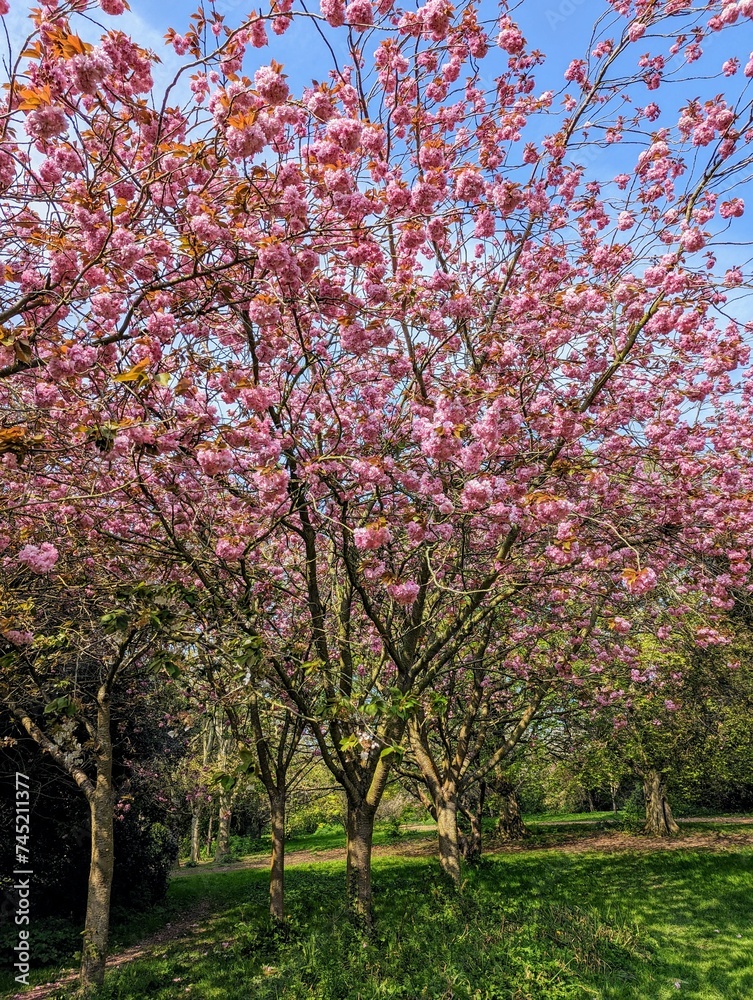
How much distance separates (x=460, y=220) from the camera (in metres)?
5.16

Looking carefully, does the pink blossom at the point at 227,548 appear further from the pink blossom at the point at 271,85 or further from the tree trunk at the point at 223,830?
the tree trunk at the point at 223,830

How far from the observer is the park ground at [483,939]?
434cm

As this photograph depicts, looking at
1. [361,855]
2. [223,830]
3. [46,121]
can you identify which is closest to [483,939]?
[361,855]

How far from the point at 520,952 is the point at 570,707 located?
228 inches

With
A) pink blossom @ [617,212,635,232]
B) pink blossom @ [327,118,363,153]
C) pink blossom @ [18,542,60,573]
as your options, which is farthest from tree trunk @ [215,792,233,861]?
pink blossom @ [327,118,363,153]

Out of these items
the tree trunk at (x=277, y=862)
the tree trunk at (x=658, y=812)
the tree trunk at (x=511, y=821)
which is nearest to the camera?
the tree trunk at (x=277, y=862)

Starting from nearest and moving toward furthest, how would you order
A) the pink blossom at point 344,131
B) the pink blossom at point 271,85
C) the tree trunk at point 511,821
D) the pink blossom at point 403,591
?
the pink blossom at point 271,85 → the pink blossom at point 344,131 → the pink blossom at point 403,591 → the tree trunk at point 511,821

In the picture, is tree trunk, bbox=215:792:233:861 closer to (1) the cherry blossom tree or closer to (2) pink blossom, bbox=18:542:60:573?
(1) the cherry blossom tree

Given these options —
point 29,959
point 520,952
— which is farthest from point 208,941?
point 520,952

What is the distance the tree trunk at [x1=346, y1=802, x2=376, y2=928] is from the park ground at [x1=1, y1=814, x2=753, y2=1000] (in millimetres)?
332

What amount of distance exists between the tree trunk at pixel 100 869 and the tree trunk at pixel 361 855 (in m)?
2.43

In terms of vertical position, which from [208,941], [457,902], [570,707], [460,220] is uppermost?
[460,220]

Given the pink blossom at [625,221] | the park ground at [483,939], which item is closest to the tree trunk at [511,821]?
the park ground at [483,939]

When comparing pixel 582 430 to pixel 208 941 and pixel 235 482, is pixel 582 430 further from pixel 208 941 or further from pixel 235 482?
pixel 208 941
